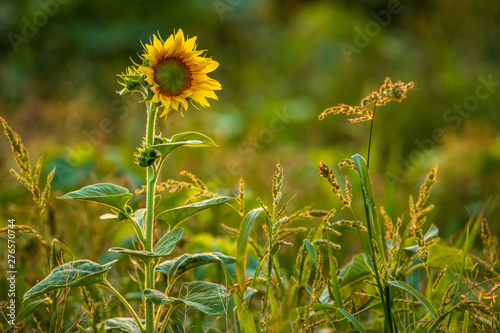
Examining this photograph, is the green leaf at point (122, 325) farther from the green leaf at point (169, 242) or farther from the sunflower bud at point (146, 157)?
the sunflower bud at point (146, 157)

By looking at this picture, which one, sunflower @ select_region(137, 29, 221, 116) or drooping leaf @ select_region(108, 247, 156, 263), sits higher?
sunflower @ select_region(137, 29, 221, 116)

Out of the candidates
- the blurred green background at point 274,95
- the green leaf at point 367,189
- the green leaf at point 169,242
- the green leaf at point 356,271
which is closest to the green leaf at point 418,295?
the green leaf at point 367,189

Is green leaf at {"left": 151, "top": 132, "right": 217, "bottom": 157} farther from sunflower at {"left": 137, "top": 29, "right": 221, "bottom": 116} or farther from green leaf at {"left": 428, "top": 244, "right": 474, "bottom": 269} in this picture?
green leaf at {"left": 428, "top": 244, "right": 474, "bottom": 269}

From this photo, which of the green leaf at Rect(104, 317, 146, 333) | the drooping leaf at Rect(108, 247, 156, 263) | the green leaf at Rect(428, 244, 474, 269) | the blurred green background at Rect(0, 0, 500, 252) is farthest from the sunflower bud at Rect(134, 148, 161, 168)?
the blurred green background at Rect(0, 0, 500, 252)

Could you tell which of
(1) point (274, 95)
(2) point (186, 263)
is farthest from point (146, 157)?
(1) point (274, 95)

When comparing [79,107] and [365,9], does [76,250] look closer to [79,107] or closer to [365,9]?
[79,107]

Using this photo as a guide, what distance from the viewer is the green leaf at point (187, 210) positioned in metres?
0.73

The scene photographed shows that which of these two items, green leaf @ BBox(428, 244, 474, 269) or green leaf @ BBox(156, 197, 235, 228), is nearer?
green leaf @ BBox(156, 197, 235, 228)

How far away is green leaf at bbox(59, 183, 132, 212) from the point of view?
69 centimetres

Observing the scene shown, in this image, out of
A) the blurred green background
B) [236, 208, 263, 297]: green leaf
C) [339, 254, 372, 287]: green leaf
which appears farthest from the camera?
the blurred green background

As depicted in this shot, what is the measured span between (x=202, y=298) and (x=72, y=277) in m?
0.18

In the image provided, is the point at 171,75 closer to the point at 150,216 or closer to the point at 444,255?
the point at 150,216

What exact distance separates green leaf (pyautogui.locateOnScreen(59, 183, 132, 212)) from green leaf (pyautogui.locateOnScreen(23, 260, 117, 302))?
81 millimetres

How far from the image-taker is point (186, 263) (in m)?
0.76
